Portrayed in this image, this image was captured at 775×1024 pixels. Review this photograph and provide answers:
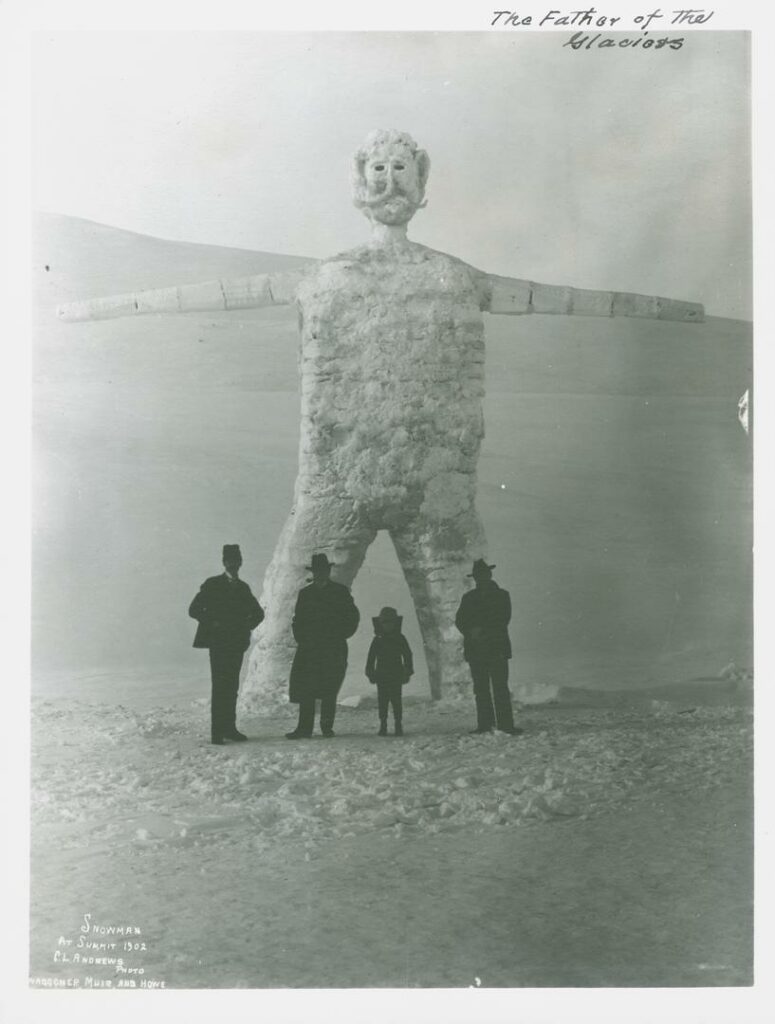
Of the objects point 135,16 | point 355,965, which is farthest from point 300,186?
point 355,965

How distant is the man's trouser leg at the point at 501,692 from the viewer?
6.43 metres

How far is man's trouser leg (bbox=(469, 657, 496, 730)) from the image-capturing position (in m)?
6.43

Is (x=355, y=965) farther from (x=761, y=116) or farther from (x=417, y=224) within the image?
(x=761, y=116)

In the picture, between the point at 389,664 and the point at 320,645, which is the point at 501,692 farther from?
the point at 320,645

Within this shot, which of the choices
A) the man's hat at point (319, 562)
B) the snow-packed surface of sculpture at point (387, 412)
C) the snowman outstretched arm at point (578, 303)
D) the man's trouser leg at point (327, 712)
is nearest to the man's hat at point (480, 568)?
the snow-packed surface of sculpture at point (387, 412)

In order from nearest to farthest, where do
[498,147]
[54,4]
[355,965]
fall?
1. [355,965]
2. [54,4]
3. [498,147]

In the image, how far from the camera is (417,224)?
22.7 ft

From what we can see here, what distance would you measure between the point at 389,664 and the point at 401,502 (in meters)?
0.81

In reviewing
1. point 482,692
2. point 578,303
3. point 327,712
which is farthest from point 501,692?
point 578,303

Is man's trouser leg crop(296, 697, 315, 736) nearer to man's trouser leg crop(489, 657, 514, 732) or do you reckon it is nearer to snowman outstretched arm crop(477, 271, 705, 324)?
man's trouser leg crop(489, 657, 514, 732)

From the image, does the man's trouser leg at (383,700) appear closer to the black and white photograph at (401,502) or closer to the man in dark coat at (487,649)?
the black and white photograph at (401,502)

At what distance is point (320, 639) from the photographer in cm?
640

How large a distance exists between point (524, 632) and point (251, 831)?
1828mm

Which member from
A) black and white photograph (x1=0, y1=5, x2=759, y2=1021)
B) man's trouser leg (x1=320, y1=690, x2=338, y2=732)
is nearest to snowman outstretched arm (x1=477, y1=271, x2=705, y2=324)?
black and white photograph (x1=0, y1=5, x2=759, y2=1021)
